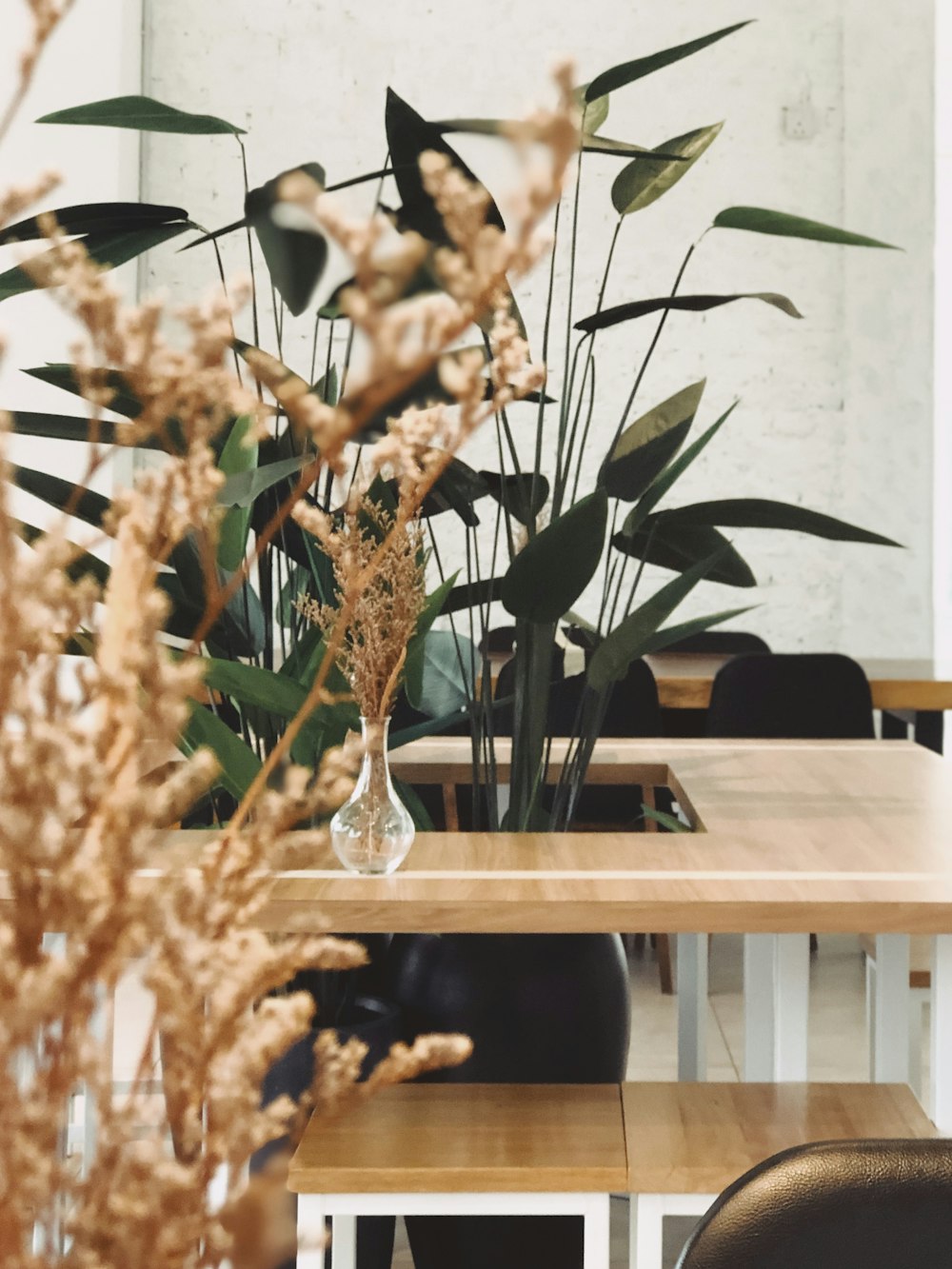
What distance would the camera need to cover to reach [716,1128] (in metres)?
1.47

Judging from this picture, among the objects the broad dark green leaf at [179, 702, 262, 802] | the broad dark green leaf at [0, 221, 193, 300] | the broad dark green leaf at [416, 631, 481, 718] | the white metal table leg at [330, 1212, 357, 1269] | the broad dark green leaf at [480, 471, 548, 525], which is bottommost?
the white metal table leg at [330, 1212, 357, 1269]

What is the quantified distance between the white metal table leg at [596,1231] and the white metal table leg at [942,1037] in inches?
16.8

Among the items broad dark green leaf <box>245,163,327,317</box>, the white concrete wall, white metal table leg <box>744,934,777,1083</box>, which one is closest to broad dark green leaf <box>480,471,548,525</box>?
white metal table leg <box>744,934,777,1083</box>

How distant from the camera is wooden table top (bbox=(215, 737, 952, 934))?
1.36 meters

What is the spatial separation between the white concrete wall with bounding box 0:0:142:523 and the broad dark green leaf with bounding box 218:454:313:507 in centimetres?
285

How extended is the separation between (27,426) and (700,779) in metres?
1.05

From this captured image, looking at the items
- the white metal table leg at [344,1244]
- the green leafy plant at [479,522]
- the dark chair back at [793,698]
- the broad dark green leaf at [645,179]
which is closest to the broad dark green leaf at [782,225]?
the green leafy plant at [479,522]

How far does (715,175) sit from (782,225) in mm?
3848

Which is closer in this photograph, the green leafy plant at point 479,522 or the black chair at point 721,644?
the green leafy plant at point 479,522

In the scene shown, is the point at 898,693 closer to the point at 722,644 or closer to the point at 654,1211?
the point at 722,644

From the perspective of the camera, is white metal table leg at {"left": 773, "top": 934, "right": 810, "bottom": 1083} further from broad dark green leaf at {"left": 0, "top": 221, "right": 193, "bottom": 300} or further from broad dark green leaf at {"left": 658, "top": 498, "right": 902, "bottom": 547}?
broad dark green leaf at {"left": 0, "top": 221, "right": 193, "bottom": 300}

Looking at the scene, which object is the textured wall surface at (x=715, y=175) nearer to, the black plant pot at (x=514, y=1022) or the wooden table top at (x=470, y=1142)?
the black plant pot at (x=514, y=1022)

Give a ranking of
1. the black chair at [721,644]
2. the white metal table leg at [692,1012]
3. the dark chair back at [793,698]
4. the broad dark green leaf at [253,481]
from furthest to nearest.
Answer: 1. the black chair at [721,644]
2. the dark chair back at [793,698]
3. the white metal table leg at [692,1012]
4. the broad dark green leaf at [253,481]

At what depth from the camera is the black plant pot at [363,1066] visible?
5.69 ft
